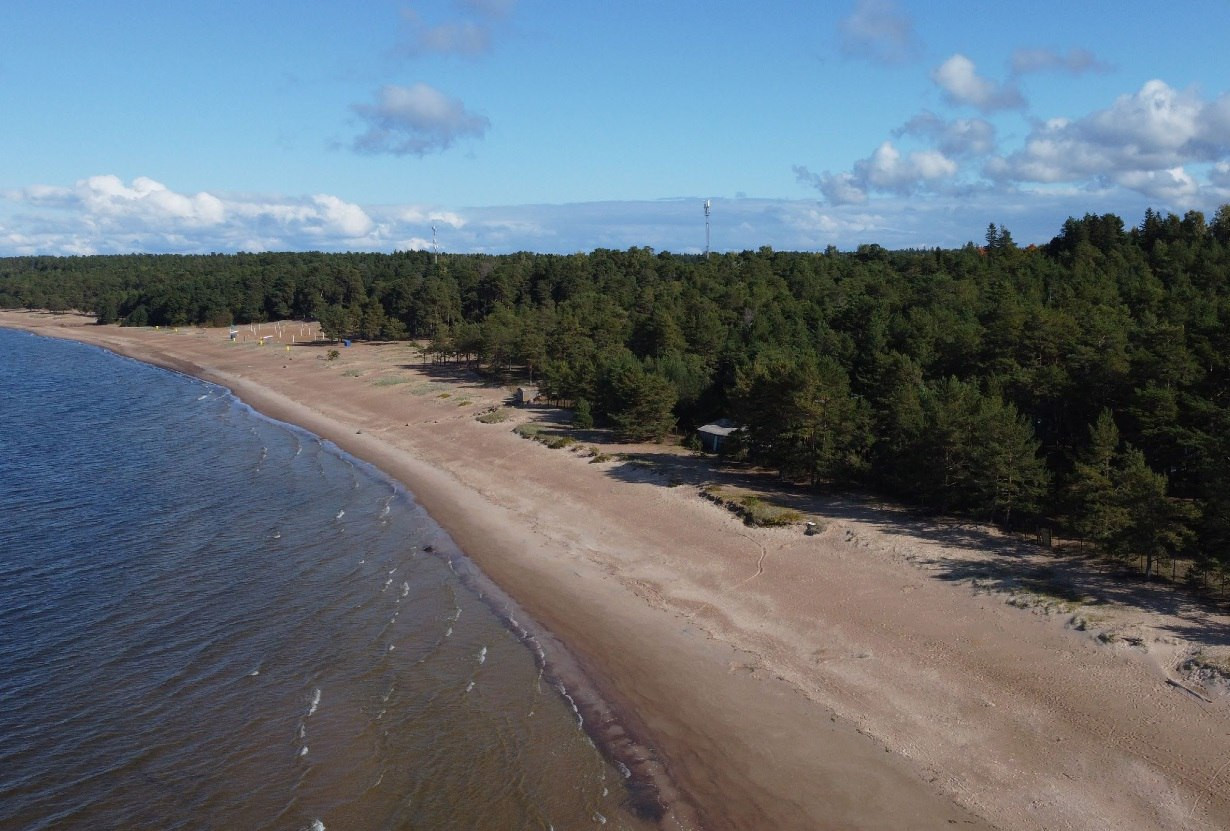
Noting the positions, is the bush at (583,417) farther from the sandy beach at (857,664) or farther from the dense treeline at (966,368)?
the sandy beach at (857,664)

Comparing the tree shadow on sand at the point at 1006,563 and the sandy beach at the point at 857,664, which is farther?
the tree shadow on sand at the point at 1006,563

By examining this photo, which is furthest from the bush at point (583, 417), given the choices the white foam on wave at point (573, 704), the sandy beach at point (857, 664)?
the white foam on wave at point (573, 704)

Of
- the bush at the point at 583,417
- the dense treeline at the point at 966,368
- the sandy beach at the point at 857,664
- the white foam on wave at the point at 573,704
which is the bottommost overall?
the white foam on wave at the point at 573,704

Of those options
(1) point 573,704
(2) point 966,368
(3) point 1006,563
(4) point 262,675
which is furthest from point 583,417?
(1) point 573,704

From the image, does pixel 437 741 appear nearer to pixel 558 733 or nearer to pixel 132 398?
pixel 558 733

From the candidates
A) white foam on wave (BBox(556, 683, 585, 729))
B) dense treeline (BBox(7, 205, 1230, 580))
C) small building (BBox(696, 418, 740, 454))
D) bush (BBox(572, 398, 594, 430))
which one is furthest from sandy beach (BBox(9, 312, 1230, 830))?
bush (BBox(572, 398, 594, 430))

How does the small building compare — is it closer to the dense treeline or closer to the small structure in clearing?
the dense treeline

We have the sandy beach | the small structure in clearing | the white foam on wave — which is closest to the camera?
the sandy beach
